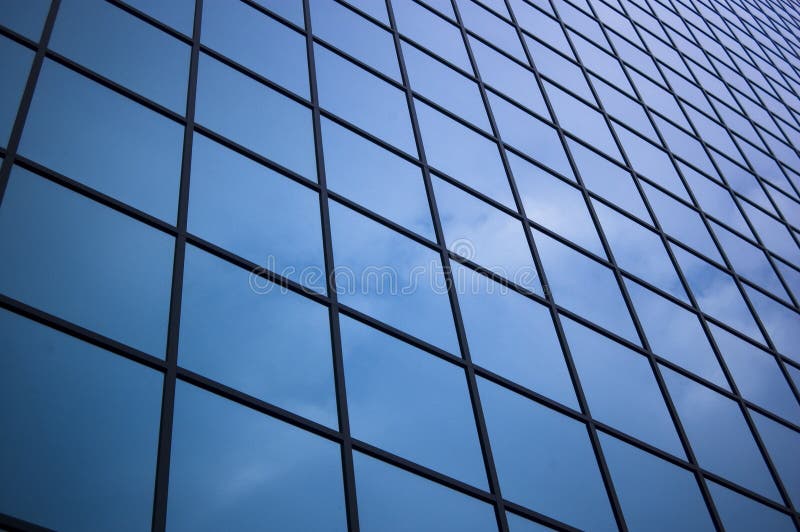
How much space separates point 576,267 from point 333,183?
608 centimetres

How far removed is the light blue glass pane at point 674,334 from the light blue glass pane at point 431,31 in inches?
284

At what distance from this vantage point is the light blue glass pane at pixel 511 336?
13.9 m

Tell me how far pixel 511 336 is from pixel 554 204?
5.10 metres

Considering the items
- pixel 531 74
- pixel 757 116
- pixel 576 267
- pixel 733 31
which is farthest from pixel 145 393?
pixel 733 31

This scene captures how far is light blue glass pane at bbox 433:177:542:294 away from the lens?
15438 millimetres

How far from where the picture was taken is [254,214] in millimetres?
12352

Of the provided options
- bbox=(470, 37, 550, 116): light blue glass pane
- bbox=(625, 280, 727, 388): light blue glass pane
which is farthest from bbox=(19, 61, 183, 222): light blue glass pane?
bbox=(470, 37, 550, 116): light blue glass pane

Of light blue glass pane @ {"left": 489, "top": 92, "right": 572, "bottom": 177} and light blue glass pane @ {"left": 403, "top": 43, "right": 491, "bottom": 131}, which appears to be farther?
light blue glass pane @ {"left": 489, "top": 92, "right": 572, "bottom": 177}

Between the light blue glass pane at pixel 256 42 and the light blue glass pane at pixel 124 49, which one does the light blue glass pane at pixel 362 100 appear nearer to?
the light blue glass pane at pixel 256 42

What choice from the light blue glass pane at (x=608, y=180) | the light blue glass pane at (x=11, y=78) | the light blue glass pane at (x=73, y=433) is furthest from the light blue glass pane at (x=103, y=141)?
the light blue glass pane at (x=608, y=180)

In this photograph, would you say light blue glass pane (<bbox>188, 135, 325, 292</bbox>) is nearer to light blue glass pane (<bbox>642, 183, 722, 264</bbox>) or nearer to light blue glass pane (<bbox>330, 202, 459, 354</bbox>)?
light blue glass pane (<bbox>330, 202, 459, 354</bbox>)

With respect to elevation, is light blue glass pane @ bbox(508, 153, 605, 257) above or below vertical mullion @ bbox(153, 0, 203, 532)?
above

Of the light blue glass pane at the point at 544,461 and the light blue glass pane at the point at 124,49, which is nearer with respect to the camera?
the light blue glass pane at the point at 124,49

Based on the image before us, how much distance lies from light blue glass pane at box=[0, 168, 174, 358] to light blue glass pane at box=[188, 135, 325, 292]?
1.20 m
